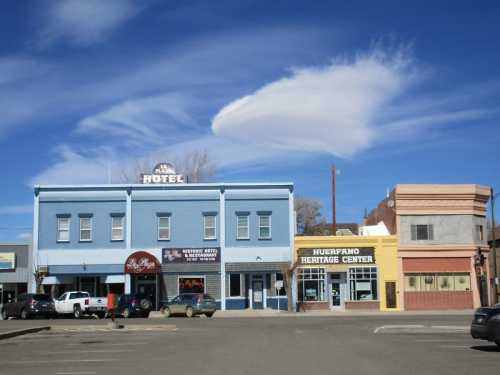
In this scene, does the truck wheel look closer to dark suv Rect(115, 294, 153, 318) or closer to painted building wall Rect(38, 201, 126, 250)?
dark suv Rect(115, 294, 153, 318)

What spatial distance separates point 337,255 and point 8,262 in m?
22.4

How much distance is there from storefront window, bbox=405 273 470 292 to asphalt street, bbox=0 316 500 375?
1951 centimetres

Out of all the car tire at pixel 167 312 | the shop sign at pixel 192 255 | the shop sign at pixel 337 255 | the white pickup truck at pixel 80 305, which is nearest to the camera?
the white pickup truck at pixel 80 305

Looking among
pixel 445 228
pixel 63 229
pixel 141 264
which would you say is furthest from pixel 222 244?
pixel 445 228

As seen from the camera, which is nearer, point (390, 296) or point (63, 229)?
point (390, 296)

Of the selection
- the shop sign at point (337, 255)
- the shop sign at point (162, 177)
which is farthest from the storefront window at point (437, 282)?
the shop sign at point (162, 177)

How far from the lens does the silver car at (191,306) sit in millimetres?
38750

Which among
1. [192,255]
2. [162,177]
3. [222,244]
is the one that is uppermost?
[162,177]

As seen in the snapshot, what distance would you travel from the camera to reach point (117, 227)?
1809 inches

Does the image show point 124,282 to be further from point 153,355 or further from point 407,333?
point 153,355

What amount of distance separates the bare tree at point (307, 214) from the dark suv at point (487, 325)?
62.7 metres

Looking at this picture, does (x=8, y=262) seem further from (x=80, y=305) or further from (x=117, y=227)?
(x=80, y=305)

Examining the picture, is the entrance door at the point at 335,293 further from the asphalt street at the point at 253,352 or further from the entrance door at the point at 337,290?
the asphalt street at the point at 253,352

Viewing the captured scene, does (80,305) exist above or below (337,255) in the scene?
below
